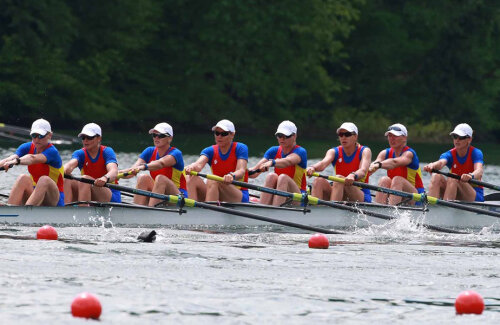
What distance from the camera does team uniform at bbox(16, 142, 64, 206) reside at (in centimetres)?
1403

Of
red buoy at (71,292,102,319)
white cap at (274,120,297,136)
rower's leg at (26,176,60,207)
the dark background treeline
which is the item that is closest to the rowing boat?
rower's leg at (26,176,60,207)

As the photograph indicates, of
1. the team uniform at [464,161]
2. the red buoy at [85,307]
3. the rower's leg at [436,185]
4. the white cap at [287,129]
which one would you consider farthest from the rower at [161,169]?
the red buoy at [85,307]

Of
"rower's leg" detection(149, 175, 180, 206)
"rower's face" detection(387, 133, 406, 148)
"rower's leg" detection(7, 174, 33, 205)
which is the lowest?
"rower's leg" detection(7, 174, 33, 205)

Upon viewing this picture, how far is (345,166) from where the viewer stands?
52.0 feet

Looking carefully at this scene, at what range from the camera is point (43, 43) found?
A: 134 ft

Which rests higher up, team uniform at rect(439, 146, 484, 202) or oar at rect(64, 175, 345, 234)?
team uniform at rect(439, 146, 484, 202)

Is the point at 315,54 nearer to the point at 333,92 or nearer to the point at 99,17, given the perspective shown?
the point at 333,92

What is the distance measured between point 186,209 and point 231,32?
3135 cm

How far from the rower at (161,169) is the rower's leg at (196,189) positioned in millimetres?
218

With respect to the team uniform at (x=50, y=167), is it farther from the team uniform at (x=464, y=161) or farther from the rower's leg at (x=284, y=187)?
the team uniform at (x=464, y=161)

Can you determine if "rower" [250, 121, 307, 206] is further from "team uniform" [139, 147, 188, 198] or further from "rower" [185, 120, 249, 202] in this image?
"team uniform" [139, 147, 188, 198]

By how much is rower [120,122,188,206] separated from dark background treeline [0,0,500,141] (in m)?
24.8

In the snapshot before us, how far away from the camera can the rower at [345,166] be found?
15.6 metres

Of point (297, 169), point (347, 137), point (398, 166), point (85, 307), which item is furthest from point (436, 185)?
point (85, 307)
